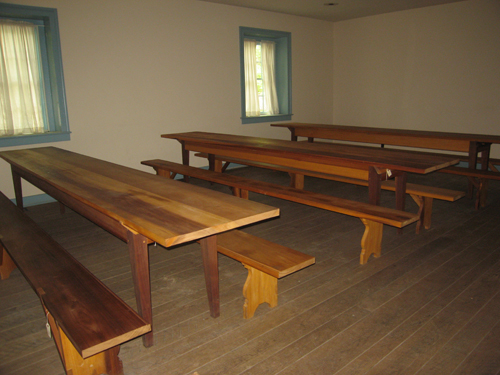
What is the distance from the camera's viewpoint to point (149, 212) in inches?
70.2

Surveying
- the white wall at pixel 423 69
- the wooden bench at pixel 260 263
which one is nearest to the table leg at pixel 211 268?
the wooden bench at pixel 260 263

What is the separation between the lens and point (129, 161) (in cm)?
535

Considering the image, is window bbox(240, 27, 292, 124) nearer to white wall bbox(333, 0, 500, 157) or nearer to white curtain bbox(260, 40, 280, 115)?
white curtain bbox(260, 40, 280, 115)

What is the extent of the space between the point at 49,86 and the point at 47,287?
3.73 m

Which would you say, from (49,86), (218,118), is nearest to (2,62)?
(49,86)

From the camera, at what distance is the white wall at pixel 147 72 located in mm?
4773

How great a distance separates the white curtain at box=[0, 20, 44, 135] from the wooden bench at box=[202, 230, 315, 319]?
11.4 ft

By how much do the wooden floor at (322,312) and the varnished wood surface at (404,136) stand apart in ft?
3.65

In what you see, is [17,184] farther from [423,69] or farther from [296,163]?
[423,69]

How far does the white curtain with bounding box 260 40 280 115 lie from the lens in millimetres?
6859

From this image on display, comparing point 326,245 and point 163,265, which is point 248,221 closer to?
point 163,265

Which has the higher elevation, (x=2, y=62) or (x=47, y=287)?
(x=2, y=62)

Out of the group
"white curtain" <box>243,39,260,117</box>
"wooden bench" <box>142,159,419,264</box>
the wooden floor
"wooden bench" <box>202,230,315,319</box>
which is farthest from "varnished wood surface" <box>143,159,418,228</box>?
A: "white curtain" <box>243,39,260,117</box>

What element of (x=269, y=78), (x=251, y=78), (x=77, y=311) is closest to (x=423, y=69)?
(x=269, y=78)
